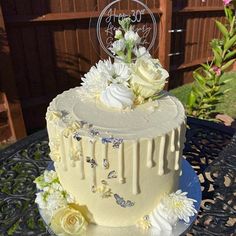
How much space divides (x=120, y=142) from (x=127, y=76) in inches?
11.2

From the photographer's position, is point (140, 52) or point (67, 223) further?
point (140, 52)

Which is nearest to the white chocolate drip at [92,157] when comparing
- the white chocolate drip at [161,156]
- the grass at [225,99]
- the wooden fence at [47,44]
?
the white chocolate drip at [161,156]

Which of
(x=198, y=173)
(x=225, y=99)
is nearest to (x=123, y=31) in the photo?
(x=198, y=173)

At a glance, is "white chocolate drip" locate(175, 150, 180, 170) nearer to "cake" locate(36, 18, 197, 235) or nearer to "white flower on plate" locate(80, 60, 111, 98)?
"cake" locate(36, 18, 197, 235)

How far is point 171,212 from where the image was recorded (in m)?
1.02

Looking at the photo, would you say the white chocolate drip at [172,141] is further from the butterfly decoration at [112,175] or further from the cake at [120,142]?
the butterfly decoration at [112,175]

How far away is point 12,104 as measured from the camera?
270cm

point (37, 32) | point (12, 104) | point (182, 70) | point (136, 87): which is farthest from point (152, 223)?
point (182, 70)

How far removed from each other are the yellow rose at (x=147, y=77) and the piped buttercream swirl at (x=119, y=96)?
1.7 inches

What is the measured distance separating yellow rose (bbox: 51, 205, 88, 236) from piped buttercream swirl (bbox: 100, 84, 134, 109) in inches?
16.7

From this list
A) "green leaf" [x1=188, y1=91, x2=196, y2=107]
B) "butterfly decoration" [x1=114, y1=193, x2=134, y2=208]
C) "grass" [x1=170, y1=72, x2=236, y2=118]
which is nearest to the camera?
"butterfly decoration" [x1=114, y1=193, x2=134, y2=208]

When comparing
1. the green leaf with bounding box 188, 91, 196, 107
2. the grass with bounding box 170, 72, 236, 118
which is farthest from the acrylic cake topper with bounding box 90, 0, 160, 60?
the grass with bounding box 170, 72, 236, 118

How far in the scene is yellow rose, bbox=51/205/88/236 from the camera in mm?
973

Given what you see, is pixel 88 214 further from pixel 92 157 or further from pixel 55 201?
pixel 92 157
